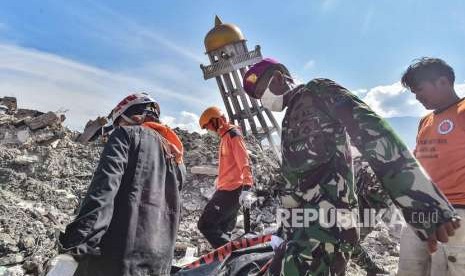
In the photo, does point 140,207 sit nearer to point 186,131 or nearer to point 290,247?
point 290,247

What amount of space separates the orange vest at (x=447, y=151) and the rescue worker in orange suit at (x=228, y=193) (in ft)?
7.24

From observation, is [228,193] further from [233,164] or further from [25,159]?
[25,159]

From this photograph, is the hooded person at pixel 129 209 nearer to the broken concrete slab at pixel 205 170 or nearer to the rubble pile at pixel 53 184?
the rubble pile at pixel 53 184

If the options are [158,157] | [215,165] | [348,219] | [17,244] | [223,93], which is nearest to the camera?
[348,219]

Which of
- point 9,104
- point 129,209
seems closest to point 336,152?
point 129,209

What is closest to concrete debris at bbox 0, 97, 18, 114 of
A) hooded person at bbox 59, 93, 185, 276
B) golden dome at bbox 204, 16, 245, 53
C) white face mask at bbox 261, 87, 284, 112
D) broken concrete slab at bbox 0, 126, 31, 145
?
broken concrete slab at bbox 0, 126, 31, 145

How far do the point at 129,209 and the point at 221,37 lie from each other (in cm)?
948

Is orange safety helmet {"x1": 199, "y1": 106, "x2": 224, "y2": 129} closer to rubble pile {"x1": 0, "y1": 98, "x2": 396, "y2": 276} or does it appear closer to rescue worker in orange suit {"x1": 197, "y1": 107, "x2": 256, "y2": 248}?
rescue worker in orange suit {"x1": 197, "y1": 107, "x2": 256, "y2": 248}

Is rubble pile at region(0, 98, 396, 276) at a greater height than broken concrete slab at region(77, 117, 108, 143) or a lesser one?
lesser

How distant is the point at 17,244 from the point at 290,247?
12.4ft

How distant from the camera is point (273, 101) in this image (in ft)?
6.10

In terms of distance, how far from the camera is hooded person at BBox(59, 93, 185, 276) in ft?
5.54

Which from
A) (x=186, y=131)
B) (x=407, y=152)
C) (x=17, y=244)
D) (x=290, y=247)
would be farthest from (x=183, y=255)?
(x=186, y=131)

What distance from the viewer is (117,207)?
1.87m
